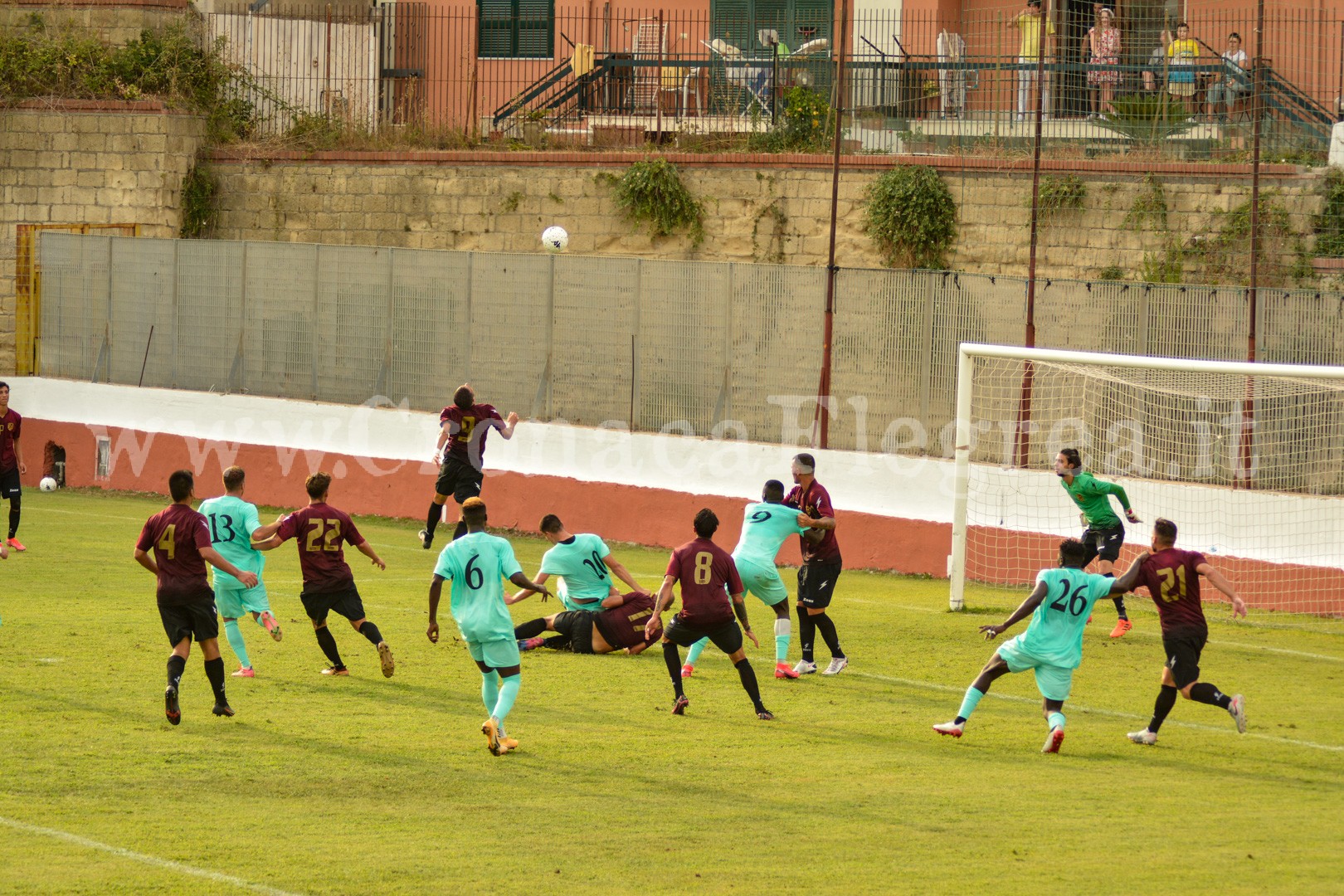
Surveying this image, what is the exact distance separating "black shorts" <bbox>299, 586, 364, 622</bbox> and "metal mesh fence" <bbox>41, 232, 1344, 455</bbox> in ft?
34.9

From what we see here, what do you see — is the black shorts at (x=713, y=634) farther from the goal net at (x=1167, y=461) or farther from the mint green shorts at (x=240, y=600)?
the goal net at (x=1167, y=461)

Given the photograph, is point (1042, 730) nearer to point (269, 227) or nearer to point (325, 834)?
point (325, 834)

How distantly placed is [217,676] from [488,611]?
7.72 feet

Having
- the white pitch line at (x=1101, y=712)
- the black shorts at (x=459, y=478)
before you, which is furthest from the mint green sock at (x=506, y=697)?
the black shorts at (x=459, y=478)

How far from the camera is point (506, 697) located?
1115 centimetres

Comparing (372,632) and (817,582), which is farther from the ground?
(817,582)

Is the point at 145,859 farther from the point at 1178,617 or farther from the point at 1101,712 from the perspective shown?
the point at 1101,712

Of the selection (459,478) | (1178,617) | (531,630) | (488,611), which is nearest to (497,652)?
(488,611)

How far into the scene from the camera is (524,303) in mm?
25734

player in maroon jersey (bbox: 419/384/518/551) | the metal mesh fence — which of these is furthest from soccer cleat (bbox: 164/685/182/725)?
the metal mesh fence

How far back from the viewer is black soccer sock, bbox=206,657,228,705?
1197cm

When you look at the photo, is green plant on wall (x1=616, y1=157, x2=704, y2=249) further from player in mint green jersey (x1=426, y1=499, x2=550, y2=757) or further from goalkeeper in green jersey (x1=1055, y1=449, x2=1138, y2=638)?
player in mint green jersey (x1=426, y1=499, x2=550, y2=757)

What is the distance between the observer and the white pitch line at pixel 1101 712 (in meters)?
12.1

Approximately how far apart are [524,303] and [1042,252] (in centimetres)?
816
